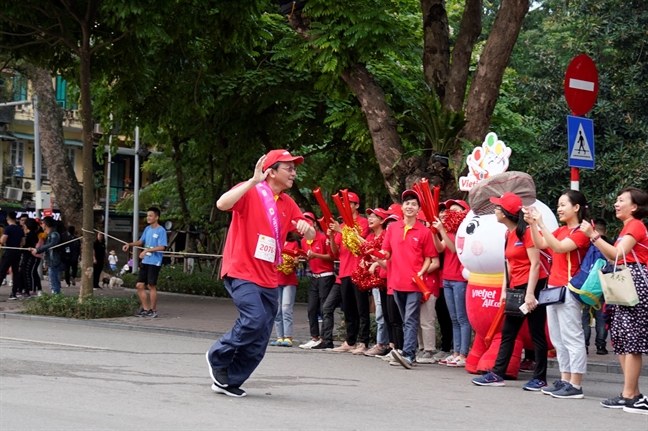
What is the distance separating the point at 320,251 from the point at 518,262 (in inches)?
162

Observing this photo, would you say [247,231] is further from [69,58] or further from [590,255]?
[69,58]

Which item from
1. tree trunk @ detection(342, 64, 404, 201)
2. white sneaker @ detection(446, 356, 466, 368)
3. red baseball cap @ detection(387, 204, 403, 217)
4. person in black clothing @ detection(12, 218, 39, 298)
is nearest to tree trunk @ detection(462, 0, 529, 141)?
tree trunk @ detection(342, 64, 404, 201)

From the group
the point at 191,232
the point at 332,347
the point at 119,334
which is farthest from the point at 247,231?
the point at 191,232

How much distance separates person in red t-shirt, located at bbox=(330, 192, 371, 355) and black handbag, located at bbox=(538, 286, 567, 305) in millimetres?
3798

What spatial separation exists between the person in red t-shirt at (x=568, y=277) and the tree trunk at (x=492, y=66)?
4.69 m

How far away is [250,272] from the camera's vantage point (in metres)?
8.02

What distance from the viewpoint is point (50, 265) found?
21531 millimetres

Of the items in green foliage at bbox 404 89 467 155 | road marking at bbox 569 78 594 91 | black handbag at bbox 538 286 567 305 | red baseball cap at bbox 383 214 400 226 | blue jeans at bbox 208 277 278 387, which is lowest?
blue jeans at bbox 208 277 278 387

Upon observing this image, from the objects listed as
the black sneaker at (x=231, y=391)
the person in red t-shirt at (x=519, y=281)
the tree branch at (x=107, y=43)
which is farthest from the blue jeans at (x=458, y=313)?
the tree branch at (x=107, y=43)

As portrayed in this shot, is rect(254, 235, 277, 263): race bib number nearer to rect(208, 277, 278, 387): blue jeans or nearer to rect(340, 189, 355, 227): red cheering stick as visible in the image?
rect(208, 277, 278, 387): blue jeans

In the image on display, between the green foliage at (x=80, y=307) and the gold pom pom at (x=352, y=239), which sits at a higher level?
the gold pom pom at (x=352, y=239)

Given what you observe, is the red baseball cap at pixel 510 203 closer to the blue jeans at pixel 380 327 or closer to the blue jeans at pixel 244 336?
the blue jeans at pixel 244 336

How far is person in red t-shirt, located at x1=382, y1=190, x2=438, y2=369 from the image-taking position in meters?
11.4

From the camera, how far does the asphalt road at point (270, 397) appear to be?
6828 millimetres
